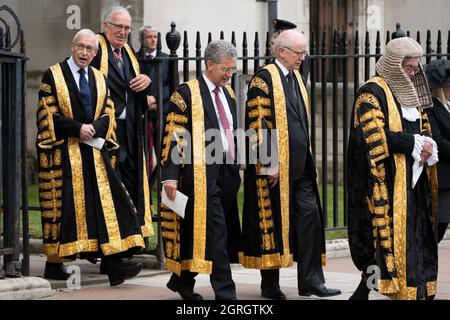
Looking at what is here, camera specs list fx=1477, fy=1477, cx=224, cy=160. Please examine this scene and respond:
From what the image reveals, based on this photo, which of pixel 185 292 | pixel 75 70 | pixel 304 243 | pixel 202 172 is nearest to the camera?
pixel 202 172

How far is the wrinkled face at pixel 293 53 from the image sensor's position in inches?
437

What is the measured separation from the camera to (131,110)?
1227 centimetres

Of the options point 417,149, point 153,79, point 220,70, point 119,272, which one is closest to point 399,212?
point 417,149

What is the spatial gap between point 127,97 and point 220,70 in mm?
1869

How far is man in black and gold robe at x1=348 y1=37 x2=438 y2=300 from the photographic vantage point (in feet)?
32.9

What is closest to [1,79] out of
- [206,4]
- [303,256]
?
[303,256]

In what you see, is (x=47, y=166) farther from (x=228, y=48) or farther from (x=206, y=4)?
(x=206, y=4)

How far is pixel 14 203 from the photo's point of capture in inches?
422

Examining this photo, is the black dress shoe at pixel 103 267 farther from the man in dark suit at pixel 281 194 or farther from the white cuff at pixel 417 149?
the white cuff at pixel 417 149

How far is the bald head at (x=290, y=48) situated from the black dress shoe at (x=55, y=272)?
7.94 ft

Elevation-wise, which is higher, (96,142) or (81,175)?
(96,142)

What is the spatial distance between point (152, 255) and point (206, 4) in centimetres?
761

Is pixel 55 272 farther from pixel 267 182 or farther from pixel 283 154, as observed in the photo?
pixel 283 154

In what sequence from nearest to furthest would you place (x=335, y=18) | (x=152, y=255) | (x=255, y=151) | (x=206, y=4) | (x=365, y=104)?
(x=365, y=104)
(x=255, y=151)
(x=152, y=255)
(x=206, y=4)
(x=335, y=18)
